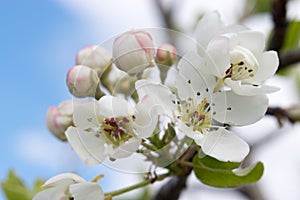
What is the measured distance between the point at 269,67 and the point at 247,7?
1.60m

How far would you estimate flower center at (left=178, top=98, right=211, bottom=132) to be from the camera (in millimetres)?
1043

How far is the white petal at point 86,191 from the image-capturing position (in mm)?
1015

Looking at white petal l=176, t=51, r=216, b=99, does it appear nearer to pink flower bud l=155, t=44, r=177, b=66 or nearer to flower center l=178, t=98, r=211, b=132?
flower center l=178, t=98, r=211, b=132

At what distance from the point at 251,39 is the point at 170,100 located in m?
0.21

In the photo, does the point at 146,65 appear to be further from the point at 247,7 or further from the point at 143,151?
the point at 247,7

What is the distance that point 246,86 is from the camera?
1020 mm

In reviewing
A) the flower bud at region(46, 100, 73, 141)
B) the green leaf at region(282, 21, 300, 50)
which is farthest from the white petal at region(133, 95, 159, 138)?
the green leaf at region(282, 21, 300, 50)

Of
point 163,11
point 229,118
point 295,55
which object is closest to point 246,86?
point 229,118

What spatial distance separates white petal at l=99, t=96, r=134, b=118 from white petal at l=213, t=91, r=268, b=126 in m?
0.16

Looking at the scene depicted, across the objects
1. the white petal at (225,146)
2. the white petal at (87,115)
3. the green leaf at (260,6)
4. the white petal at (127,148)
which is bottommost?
the green leaf at (260,6)

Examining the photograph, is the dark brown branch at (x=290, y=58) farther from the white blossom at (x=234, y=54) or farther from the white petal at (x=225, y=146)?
the white petal at (x=225, y=146)

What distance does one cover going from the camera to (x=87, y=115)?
1.04m

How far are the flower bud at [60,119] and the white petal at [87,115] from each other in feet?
0.37

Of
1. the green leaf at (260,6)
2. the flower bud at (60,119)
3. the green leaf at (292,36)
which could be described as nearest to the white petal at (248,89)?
the flower bud at (60,119)
